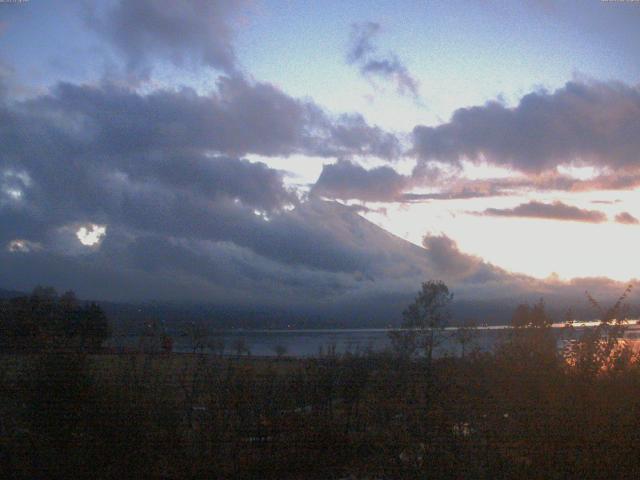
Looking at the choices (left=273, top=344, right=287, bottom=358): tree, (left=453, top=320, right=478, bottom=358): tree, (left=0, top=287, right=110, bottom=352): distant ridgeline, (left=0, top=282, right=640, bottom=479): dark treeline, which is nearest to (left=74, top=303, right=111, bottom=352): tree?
(left=0, top=287, right=110, bottom=352): distant ridgeline

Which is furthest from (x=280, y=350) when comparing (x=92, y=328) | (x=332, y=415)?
(x=92, y=328)

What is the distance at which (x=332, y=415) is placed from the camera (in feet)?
33.5

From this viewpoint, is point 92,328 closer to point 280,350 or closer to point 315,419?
point 280,350

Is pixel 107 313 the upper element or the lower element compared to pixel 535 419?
upper

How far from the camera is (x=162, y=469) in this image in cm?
889

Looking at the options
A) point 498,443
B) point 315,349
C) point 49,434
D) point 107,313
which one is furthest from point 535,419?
point 107,313

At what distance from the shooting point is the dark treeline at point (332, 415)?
885 cm

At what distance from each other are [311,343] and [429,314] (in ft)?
11.2

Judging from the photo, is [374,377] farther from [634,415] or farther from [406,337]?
[634,415]

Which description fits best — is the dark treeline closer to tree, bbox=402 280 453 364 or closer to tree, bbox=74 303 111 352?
tree, bbox=74 303 111 352

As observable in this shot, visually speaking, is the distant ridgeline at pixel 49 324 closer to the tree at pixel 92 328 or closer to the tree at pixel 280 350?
the tree at pixel 92 328

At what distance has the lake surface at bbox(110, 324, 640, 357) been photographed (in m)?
10.6

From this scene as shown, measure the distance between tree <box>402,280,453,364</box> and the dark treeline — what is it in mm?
2752

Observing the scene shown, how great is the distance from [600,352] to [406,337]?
378cm
